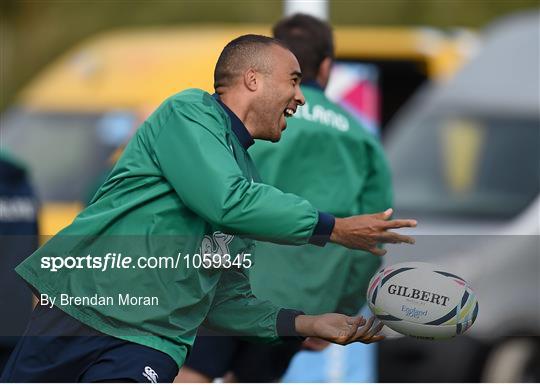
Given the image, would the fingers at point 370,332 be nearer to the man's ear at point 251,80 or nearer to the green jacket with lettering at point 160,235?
the green jacket with lettering at point 160,235

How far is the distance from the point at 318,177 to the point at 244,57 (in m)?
1.55

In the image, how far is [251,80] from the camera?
4344 mm

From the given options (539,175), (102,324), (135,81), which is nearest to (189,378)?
(102,324)

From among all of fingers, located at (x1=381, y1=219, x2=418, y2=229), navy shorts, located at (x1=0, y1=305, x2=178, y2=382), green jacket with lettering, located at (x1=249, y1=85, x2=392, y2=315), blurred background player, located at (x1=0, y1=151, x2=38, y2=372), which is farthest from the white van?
navy shorts, located at (x1=0, y1=305, x2=178, y2=382)

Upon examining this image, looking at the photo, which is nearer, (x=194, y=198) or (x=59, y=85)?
Answer: (x=194, y=198)

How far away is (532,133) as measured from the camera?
10.3 metres

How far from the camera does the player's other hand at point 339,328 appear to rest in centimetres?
444

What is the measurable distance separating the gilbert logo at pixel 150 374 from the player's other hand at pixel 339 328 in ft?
1.51

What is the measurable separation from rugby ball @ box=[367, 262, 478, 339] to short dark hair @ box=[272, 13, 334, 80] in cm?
148

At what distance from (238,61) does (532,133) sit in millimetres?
6183

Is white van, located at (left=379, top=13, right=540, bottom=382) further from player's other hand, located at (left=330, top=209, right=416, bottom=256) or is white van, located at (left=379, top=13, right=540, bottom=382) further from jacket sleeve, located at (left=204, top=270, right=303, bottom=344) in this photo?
player's other hand, located at (left=330, top=209, right=416, bottom=256)

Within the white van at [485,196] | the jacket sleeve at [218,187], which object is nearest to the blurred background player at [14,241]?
the jacket sleeve at [218,187]

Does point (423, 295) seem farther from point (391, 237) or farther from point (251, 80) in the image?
point (251, 80)

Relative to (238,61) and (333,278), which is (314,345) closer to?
(333,278)
